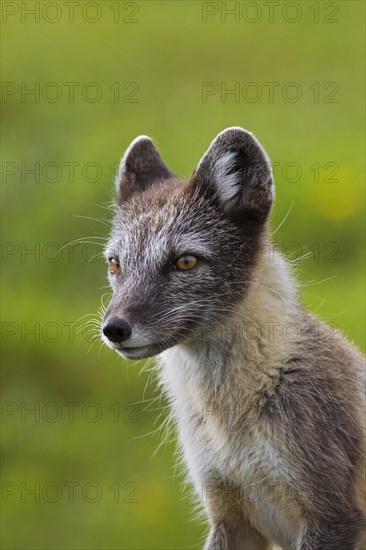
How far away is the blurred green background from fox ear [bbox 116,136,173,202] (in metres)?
1.48

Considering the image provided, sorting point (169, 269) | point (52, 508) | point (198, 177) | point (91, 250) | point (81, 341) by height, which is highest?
point (198, 177)

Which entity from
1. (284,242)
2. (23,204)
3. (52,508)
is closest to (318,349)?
(52,508)

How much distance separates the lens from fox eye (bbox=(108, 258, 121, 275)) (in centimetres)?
615

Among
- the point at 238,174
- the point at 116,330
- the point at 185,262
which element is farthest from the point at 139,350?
the point at 238,174

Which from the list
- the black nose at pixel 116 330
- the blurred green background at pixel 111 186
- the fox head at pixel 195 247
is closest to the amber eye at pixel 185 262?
the fox head at pixel 195 247

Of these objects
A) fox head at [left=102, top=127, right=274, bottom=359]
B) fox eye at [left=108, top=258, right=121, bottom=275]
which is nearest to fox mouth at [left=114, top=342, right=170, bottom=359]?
fox head at [left=102, top=127, right=274, bottom=359]

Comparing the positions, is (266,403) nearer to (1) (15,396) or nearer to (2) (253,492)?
(2) (253,492)

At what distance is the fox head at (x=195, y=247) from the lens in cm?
583

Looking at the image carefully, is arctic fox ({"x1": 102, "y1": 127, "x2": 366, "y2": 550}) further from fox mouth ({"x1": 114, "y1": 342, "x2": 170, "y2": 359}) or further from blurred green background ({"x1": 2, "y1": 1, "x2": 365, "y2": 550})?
blurred green background ({"x1": 2, "y1": 1, "x2": 365, "y2": 550})

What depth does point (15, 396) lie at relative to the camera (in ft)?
45.5

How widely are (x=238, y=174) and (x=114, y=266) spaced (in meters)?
0.84

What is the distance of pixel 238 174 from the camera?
6.08 m

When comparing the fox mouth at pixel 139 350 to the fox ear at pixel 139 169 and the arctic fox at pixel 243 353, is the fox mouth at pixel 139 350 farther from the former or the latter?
the fox ear at pixel 139 169

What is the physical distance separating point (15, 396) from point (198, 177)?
27.0ft
